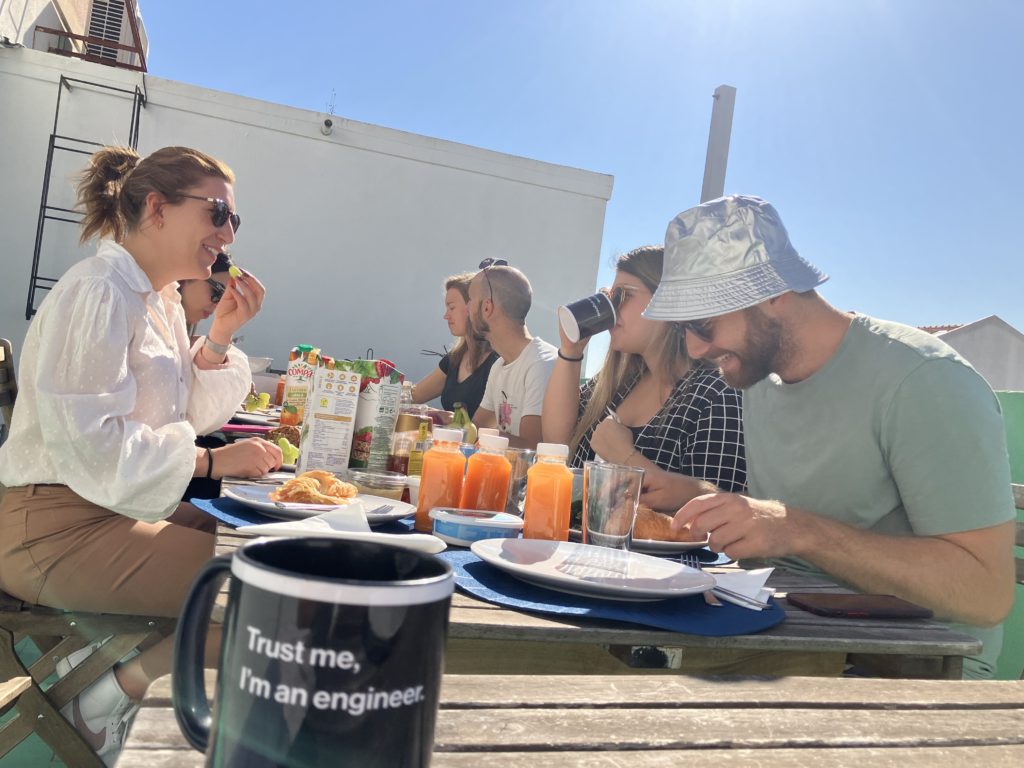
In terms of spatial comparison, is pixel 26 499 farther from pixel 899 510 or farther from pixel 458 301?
pixel 458 301

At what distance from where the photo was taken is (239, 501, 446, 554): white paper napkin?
1.14 meters

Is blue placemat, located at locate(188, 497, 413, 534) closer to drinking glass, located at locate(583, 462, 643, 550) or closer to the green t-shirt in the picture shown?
drinking glass, located at locate(583, 462, 643, 550)

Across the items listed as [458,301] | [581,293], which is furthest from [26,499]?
[581,293]

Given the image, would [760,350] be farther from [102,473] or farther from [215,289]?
[215,289]

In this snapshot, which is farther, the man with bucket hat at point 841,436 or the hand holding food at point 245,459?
the hand holding food at point 245,459

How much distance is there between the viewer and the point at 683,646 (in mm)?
971

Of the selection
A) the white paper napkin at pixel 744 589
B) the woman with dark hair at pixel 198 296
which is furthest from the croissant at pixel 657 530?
the woman with dark hair at pixel 198 296

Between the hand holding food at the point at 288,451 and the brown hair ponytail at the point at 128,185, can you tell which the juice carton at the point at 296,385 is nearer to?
the hand holding food at the point at 288,451

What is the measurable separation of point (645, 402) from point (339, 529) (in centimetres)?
179

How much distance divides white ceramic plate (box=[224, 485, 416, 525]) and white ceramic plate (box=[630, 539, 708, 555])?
0.47m

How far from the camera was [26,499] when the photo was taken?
5.96 ft

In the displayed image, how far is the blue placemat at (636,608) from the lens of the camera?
987 millimetres

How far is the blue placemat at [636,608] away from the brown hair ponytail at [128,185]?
1.72m

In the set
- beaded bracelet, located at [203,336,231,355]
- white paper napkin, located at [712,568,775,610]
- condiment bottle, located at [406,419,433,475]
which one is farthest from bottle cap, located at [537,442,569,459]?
beaded bracelet, located at [203,336,231,355]
